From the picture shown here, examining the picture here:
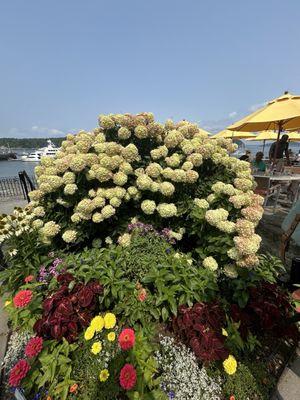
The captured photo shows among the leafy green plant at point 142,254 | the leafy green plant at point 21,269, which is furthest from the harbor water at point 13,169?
the leafy green plant at point 142,254

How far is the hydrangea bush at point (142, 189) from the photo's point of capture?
2689 millimetres

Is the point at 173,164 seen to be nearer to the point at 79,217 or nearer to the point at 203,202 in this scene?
the point at 203,202

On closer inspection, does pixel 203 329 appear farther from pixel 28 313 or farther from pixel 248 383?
pixel 28 313

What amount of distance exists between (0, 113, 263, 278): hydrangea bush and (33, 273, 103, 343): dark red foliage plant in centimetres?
77

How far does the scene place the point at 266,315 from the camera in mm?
2029

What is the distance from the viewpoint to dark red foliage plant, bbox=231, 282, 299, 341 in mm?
2025

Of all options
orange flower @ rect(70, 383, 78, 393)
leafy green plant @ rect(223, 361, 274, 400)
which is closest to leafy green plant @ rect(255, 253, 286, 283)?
leafy green plant @ rect(223, 361, 274, 400)

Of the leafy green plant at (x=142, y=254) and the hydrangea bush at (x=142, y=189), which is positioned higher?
the hydrangea bush at (x=142, y=189)

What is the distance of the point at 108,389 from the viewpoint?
5.52 feet

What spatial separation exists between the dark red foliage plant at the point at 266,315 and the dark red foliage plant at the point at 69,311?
1317mm

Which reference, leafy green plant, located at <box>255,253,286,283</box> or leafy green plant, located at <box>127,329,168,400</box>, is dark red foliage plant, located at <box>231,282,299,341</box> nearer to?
leafy green plant, located at <box>255,253,286,283</box>

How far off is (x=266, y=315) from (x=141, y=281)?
1.18 metres

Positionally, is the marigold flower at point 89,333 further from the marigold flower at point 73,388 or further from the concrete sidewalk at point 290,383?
the concrete sidewalk at point 290,383

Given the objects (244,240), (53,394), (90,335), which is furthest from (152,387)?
(244,240)
